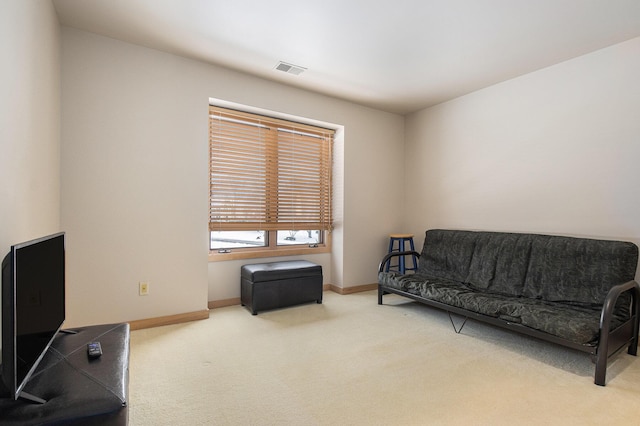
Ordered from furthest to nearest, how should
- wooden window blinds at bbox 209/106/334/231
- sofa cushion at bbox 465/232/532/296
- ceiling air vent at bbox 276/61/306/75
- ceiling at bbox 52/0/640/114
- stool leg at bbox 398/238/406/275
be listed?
stool leg at bbox 398/238/406/275 < wooden window blinds at bbox 209/106/334/231 < ceiling air vent at bbox 276/61/306/75 < sofa cushion at bbox 465/232/532/296 < ceiling at bbox 52/0/640/114

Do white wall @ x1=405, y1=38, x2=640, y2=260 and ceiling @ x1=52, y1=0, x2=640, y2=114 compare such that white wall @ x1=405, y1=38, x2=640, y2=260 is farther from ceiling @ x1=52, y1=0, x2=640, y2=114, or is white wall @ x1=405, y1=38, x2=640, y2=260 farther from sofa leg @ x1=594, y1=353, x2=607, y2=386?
sofa leg @ x1=594, y1=353, x2=607, y2=386

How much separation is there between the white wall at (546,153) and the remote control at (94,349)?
12.3 ft

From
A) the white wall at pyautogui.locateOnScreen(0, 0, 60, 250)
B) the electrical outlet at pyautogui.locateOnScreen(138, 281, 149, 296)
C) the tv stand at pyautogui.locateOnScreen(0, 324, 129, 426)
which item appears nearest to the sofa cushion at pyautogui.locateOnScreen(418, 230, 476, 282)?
the electrical outlet at pyautogui.locateOnScreen(138, 281, 149, 296)

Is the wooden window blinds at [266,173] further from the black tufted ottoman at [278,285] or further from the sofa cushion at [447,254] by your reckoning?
the sofa cushion at [447,254]

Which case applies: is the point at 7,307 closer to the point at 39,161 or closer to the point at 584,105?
the point at 39,161

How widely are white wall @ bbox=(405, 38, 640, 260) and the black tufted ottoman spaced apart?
192 centimetres

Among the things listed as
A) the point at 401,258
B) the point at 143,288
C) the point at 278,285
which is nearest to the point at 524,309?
the point at 401,258

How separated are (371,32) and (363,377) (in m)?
2.62

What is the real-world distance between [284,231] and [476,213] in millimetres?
2403

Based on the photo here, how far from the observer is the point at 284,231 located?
4.16 metres

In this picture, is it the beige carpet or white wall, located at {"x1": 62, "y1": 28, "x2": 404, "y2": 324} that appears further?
white wall, located at {"x1": 62, "y1": 28, "x2": 404, "y2": 324}

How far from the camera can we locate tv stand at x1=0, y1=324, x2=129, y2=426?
1022 mm

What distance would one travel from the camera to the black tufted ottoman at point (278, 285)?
3.31 m

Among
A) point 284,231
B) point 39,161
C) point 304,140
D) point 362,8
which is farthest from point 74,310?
point 362,8
